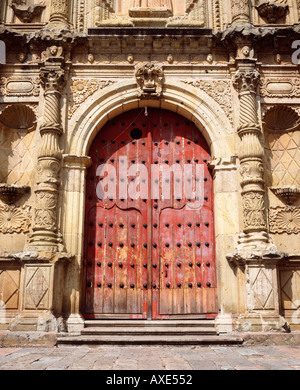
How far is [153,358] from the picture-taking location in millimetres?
4445

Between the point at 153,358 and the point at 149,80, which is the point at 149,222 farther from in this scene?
the point at 153,358

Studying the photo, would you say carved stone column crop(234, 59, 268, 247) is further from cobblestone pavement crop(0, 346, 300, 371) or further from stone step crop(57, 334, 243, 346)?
cobblestone pavement crop(0, 346, 300, 371)

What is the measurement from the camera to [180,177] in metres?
7.20

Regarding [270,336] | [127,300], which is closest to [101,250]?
[127,300]

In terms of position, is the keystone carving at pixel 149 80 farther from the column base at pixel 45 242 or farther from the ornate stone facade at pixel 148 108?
the column base at pixel 45 242

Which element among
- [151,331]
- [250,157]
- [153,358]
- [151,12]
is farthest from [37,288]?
[151,12]

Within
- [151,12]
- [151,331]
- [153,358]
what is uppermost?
[151,12]

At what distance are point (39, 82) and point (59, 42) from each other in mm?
763

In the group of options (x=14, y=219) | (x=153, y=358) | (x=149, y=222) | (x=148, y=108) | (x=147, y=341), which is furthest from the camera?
(x=148, y=108)

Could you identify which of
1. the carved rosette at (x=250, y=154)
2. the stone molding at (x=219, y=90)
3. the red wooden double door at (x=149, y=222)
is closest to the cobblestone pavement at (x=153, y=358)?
the red wooden double door at (x=149, y=222)

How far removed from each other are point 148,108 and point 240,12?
2.32m

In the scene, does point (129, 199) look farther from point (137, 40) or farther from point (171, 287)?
point (137, 40)

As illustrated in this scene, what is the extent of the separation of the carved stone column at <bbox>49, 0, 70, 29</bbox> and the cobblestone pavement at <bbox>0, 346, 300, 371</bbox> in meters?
5.36
